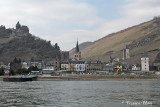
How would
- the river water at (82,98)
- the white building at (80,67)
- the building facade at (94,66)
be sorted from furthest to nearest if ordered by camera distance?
the building facade at (94,66) → the white building at (80,67) → the river water at (82,98)

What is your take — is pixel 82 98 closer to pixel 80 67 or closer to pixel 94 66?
pixel 80 67

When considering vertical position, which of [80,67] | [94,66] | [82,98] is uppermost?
[94,66]

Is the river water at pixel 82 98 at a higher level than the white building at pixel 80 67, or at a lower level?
lower

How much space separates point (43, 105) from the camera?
141ft

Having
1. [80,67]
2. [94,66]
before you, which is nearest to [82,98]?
[80,67]

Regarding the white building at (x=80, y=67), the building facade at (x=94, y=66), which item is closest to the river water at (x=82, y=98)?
the white building at (x=80, y=67)

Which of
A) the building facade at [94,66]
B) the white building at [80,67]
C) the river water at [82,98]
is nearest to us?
the river water at [82,98]

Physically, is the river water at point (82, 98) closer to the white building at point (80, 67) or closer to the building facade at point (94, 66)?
the white building at point (80, 67)

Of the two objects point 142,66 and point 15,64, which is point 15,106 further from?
point 142,66

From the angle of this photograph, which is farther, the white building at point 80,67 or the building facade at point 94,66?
the building facade at point 94,66

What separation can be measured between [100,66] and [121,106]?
152390 millimetres

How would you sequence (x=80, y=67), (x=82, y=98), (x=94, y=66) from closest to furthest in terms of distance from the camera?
(x=82, y=98) → (x=80, y=67) → (x=94, y=66)

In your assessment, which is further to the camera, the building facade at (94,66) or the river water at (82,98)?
the building facade at (94,66)

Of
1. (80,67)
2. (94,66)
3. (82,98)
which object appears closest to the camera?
(82,98)
